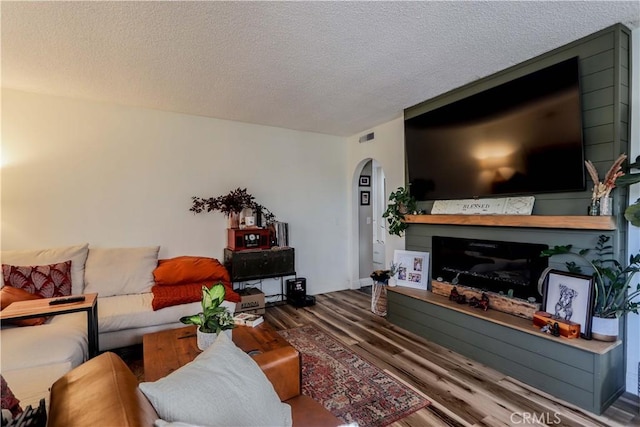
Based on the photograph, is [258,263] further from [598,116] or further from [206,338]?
[598,116]

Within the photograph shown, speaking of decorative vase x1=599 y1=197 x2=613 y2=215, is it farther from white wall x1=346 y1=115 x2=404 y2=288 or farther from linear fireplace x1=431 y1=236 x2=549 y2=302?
white wall x1=346 y1=115 x2=404 y2=288

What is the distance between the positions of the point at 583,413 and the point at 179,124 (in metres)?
4.61

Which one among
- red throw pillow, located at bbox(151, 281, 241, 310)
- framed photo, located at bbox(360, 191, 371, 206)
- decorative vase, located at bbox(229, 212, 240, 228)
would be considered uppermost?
framed photo, located at bbox(360, 191, 371, 206)

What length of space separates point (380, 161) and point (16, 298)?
4.09 meters

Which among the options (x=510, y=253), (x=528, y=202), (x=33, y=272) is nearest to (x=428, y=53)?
(x=528, y=202)

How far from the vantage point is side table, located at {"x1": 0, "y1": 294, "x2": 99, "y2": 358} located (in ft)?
6.46

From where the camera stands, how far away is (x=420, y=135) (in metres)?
3.43

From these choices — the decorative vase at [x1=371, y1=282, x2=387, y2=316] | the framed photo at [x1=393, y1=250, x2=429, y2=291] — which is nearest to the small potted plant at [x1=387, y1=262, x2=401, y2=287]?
the framed photo at [x1=393, y1=250, x2=429, y2=291]

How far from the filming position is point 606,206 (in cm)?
208

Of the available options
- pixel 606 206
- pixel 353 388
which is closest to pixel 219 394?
pixel 353 388

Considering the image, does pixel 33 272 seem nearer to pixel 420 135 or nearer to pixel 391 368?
pixel 391 368

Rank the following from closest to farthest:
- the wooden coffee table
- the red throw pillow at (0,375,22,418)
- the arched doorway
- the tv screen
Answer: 1. the red throw pillow at (0,375,22,418)
2. the wooden coffee table
3. the tv screen
4. the arched doorway

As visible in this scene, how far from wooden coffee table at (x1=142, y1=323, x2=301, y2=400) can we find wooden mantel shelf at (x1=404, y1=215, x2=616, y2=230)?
2.08m

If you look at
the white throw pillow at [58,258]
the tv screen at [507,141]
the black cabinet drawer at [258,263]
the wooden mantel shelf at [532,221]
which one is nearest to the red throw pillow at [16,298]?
the white throw pillow at [58,258]
